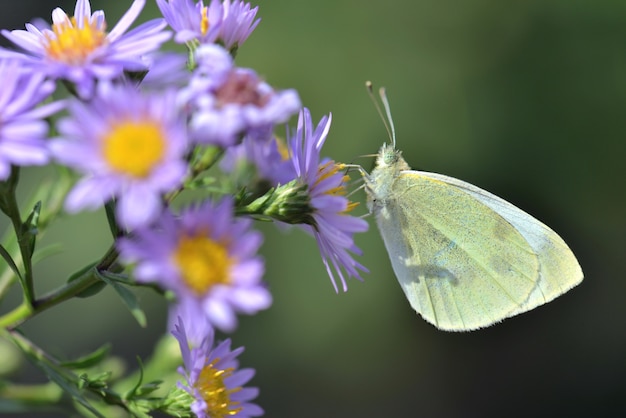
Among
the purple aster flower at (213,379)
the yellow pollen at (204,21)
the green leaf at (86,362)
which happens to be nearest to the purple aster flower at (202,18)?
the yellow pollen at (204,21)

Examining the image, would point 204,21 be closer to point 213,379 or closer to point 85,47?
point 85,47

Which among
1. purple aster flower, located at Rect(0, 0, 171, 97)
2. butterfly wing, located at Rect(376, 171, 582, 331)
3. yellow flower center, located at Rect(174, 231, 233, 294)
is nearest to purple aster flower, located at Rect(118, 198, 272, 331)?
yellow flower center, located at Rect(174, 231, 233, 294)

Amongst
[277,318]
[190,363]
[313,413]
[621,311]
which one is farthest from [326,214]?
[621,311]

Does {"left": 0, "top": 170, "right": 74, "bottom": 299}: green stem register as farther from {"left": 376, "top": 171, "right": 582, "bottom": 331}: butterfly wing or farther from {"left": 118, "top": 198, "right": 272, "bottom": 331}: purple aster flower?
{"left": 376, "top": 171, "right": 582, "bottom": 331}: butterfly wing

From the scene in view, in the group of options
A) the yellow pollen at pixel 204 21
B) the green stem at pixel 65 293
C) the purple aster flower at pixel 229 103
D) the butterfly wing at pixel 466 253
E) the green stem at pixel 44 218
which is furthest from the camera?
the butterfly wing at pixel 466 253

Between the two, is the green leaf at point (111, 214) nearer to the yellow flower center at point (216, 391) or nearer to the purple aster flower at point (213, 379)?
the purple aster flower at point (213, 379)

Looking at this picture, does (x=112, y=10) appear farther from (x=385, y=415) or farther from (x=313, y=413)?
(x=385, y=415)

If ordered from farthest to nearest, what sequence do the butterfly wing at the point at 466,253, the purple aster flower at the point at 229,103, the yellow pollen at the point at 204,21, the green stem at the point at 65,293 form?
the butterfly wing at the point at 466,253, the yellow pollen at the point at 204,21, the green stem at the point at 65,293, the purple aster flower at the point at 229,103
